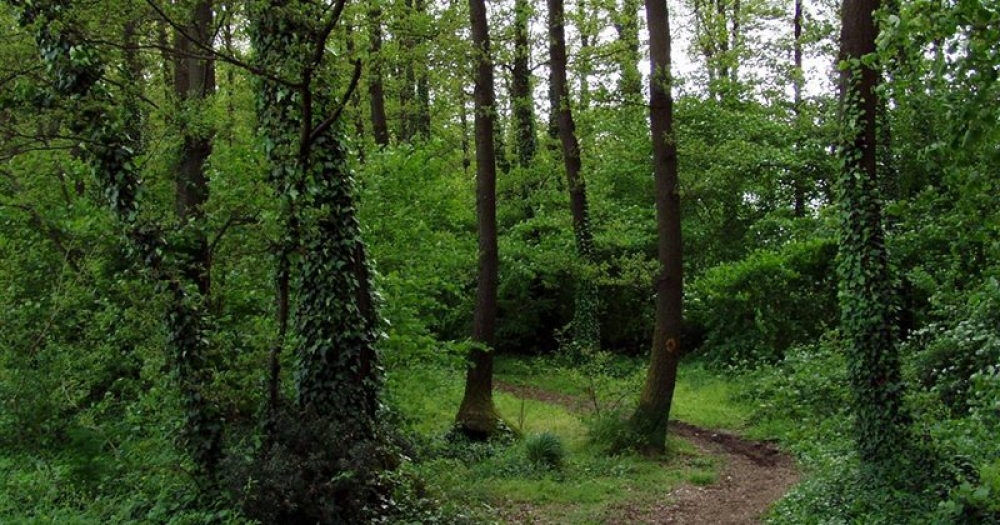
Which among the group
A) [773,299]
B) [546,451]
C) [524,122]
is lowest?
[546,451]

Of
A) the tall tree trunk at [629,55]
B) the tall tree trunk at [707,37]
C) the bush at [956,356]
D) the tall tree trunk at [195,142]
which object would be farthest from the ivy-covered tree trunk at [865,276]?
the tall tree trunk at [707,37]

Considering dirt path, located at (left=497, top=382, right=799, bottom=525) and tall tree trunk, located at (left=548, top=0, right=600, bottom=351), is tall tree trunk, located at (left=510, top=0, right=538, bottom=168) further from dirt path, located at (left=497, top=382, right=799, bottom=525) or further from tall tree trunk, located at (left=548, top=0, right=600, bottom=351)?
dirt path, located at (left=497, top=382, right=799, bottom=525)

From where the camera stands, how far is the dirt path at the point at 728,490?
8406mm

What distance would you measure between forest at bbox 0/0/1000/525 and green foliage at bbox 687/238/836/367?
0.08m

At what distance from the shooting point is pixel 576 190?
53.0 ft

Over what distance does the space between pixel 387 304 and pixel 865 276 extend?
560 centimetres

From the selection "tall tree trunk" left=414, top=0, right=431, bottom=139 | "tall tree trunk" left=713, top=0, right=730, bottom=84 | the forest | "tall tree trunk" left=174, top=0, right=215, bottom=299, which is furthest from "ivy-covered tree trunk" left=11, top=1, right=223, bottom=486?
"tall tree trunk" left=414, top=0, right=431, bottom=139

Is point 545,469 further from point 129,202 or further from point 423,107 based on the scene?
point 423,107

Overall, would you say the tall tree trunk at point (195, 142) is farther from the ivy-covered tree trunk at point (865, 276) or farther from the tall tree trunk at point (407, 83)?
the ivy-covered tree trunk at point (865, 276)

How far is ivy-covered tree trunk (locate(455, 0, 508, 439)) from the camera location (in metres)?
12.0

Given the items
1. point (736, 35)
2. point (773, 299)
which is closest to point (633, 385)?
point (773, 299)

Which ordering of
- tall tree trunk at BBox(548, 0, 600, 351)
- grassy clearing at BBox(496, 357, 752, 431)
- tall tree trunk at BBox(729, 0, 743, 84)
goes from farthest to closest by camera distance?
1. tall tree trunk at BBox(729, 0, 743, 84)
2. tall tree trunk at BBox(548, 0, 600, 351)
3. grassy clearing at BBox(496, 357, 752, 431)

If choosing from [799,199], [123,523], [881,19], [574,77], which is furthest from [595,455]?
[574,77]

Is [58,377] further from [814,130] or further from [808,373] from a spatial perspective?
[814,130]
